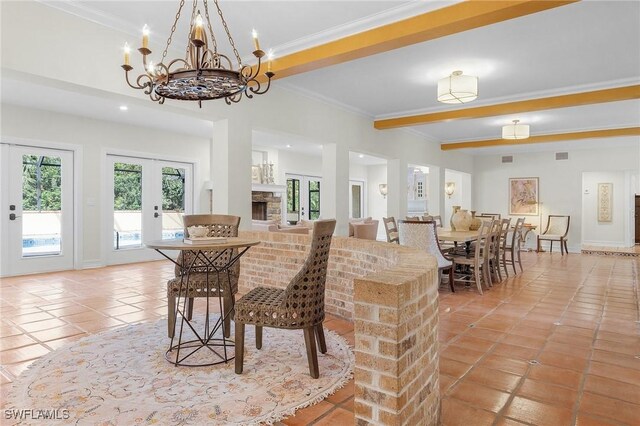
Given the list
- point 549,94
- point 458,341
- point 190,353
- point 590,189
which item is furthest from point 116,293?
point 590,189

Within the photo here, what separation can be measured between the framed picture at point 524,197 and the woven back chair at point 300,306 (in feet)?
34.2

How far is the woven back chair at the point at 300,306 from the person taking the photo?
2350 millimetres

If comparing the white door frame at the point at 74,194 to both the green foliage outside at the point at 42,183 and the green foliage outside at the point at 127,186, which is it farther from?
the green foliage outside at the point at 127,186

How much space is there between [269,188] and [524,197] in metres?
7.25

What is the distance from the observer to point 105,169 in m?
7.24

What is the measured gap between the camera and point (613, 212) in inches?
448

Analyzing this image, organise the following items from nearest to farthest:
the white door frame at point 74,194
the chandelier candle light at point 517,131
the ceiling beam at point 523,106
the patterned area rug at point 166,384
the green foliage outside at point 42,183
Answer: the patterned area rug at point 166,384 < the ceiling beam at point 523,106 < the white door frame at point 74,194 < the green foliage outside at point 42,183 < the chandelier candle light at point 517,131

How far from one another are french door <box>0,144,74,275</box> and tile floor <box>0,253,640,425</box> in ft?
1.66

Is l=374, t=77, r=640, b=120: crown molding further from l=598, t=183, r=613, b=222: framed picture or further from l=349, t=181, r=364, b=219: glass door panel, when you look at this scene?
l=598, t=183, r=613, b=222: framed picture

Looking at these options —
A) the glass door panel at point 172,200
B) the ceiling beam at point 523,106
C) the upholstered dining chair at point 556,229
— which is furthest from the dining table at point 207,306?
the upholstered dining chair at point 556,229

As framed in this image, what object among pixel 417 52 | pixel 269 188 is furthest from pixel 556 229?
pixel 417 52

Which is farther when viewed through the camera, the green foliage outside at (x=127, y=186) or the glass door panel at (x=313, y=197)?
the glass door panel at (x=313, y=197)

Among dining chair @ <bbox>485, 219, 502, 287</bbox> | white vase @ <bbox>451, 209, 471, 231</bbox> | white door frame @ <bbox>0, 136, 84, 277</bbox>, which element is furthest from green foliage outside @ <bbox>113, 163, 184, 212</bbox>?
dining chair @ <bbox>485, 219, 502, 287</bbox>

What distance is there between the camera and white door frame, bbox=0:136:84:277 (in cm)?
607
